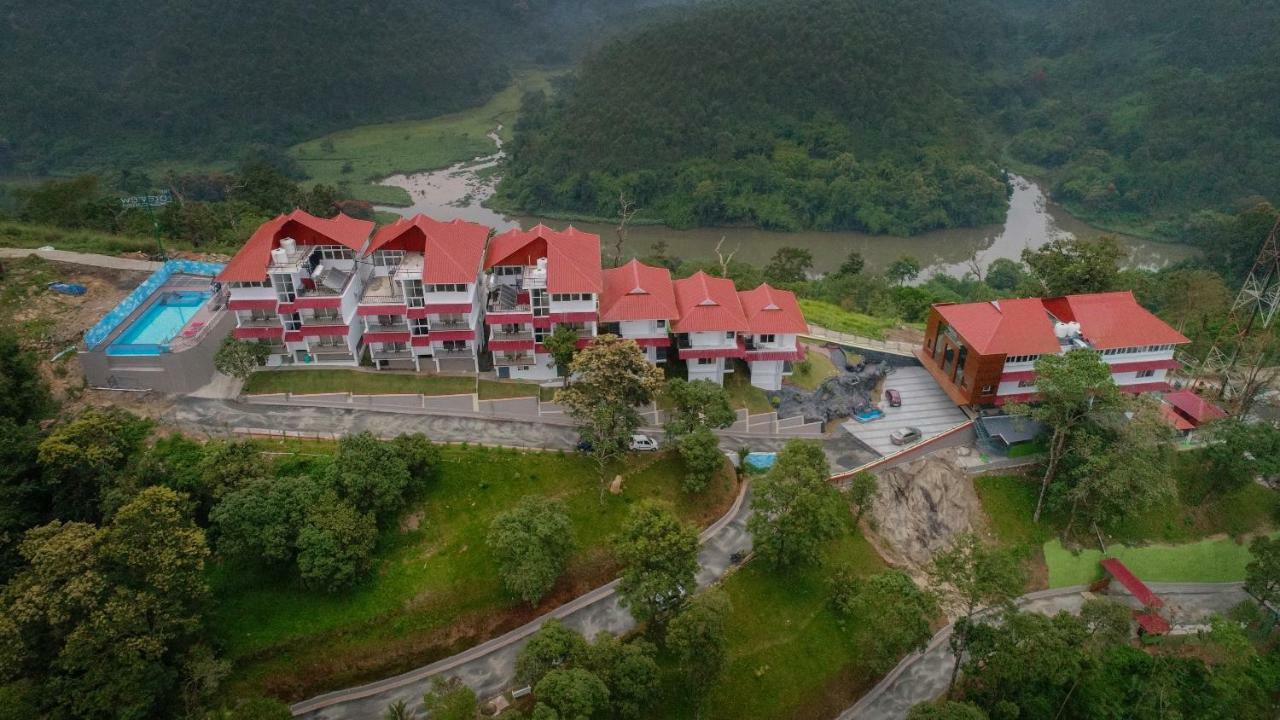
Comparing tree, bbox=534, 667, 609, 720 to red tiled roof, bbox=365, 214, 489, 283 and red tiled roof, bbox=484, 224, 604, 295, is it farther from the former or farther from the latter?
red tiled roof, bbox=365, 214, 489, 283

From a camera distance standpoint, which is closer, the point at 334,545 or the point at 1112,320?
the point at 334,545

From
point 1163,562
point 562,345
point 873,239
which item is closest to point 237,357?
point 562,345

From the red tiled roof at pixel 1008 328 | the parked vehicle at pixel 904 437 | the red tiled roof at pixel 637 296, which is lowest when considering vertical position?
Result: the parked vehicle at pixel 904 437

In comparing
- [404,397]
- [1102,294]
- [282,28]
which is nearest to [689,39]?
[282,28]

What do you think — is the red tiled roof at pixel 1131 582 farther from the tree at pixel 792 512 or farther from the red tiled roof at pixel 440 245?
the red tiled roof at pixel 440 245

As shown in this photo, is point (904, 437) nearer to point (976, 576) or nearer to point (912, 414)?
point (912, 414)

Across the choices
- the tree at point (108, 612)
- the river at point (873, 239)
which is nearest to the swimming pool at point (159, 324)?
the tree at point (108, 612)
